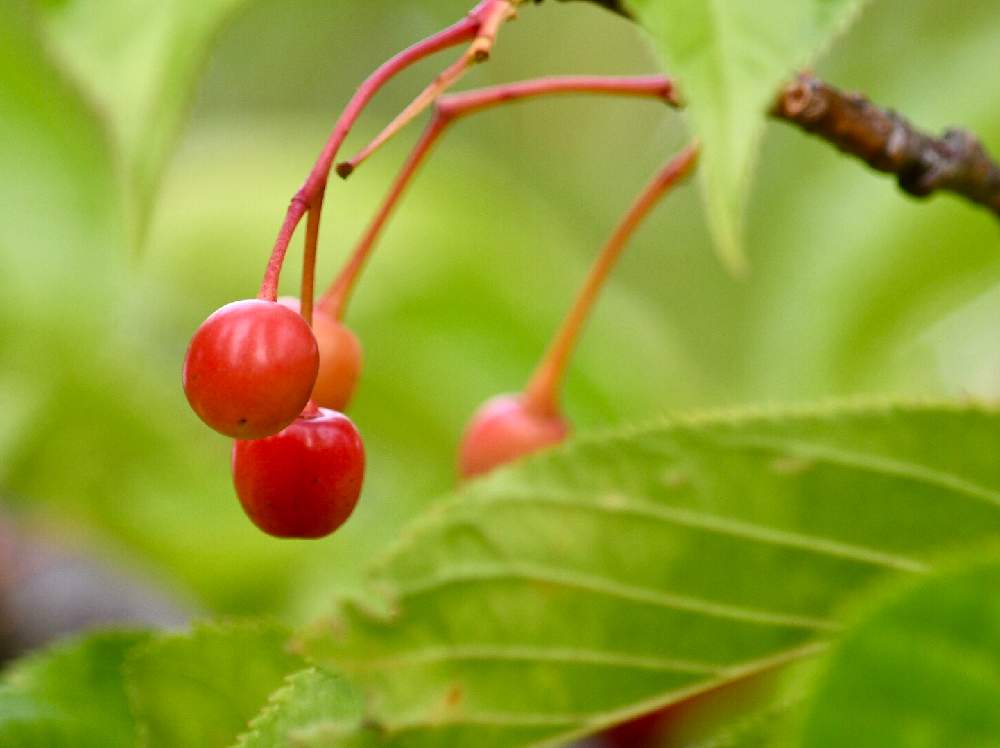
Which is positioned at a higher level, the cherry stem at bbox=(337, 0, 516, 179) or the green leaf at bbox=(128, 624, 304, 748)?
the cherry stem at bbox=(337, 0, 516, 179)

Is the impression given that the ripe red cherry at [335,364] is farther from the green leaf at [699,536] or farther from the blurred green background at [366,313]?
the blurred green background at [366,313]

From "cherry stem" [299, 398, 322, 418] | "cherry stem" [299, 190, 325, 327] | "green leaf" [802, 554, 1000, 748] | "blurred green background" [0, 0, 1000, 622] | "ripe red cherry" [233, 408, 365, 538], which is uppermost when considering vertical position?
"blurred green background" [0, 0, 1000, 622]

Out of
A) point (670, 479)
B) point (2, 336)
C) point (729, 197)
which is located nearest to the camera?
point (729, 197)

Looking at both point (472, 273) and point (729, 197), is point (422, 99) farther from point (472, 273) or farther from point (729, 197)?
point (472, 273)

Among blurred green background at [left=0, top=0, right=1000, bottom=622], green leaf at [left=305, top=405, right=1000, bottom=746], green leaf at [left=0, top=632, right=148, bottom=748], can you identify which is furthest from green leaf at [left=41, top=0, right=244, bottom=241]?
blurred green background at [left=0, top=0, right=1000, bottom=622]

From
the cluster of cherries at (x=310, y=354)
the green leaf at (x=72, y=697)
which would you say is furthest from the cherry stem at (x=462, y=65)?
the green leaf at (x=72, y=697)

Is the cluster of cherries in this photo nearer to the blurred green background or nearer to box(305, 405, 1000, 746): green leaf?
box(305, 405, 1000, 746): green leaf

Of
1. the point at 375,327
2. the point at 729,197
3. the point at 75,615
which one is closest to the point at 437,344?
the point at 375,327
